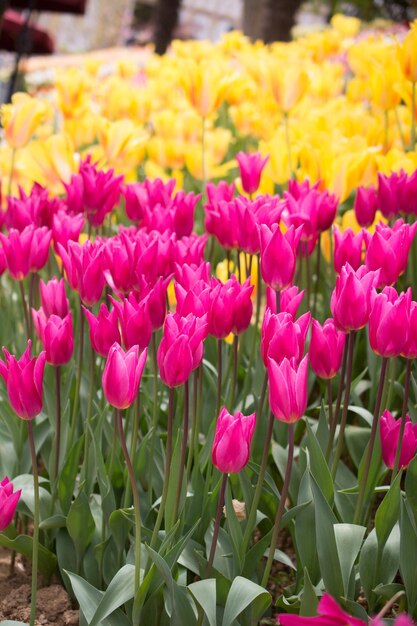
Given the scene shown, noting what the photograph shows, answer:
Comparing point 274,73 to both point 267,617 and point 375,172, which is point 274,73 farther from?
point 267,617

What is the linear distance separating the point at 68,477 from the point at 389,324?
2.34 feet

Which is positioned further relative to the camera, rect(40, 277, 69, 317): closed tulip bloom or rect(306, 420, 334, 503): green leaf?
rect(40, 277, 69, 317): closed tulip bloom

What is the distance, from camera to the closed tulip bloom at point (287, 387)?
1.13 metres

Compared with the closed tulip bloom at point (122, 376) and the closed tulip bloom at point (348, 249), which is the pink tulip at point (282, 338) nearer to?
the closed tulip bloom at point (122, 376)

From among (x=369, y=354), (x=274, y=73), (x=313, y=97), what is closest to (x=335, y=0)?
(x=313, y=97)

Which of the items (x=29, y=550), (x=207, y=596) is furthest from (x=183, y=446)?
(x=29, y=550)

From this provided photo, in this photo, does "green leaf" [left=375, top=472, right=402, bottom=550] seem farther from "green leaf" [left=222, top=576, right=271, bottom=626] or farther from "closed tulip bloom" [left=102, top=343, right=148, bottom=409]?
"closed tulip bloom" [left=102, top=343, right=148, bottom=409]

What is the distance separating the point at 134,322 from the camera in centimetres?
125

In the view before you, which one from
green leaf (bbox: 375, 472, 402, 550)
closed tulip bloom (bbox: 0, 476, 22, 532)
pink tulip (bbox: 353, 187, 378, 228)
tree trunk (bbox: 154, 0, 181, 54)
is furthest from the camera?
tree trunk (bbox: 154, 0, 181, 54)

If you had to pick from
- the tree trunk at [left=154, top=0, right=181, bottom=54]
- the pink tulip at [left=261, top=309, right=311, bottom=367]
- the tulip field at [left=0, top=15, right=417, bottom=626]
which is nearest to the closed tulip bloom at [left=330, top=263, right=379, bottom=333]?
the tulip field at [left=0, top=15, right=417, bottom=626]

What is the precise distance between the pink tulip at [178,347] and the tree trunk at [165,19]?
604 inches

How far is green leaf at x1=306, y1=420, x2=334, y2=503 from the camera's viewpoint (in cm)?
137

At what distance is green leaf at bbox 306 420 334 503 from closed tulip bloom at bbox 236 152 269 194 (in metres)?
0.89

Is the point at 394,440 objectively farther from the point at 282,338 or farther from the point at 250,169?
the point at 250,169
